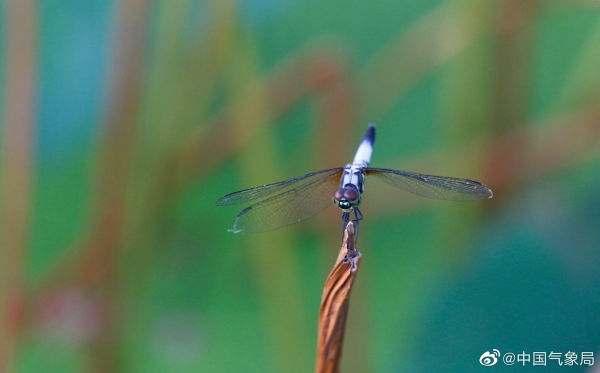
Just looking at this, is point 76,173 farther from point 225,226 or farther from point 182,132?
point 225,226

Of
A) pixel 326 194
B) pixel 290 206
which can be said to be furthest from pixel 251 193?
pixel 326 194

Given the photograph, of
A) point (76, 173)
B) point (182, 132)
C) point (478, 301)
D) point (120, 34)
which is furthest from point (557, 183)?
point (76, 173)

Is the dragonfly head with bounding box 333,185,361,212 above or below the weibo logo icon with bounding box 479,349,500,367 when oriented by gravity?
above

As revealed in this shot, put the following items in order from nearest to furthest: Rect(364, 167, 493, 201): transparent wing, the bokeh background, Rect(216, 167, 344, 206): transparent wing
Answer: Rect(364, 167, 493, 201): transparent wing → Rect(216, 167, 344, 206): transparent wing → the bokeh background

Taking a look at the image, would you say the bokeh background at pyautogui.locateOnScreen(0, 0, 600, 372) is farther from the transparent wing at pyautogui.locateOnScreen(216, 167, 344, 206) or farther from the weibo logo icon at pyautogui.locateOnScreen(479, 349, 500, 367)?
the transparent wing at pyautogui.locateOnScreen(216, 167, 344, 206)

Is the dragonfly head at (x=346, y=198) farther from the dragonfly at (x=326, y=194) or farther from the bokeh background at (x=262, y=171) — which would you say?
the bokeh background at (x=262, y=171)

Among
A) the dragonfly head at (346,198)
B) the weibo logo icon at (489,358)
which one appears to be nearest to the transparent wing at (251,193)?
the dragonfly head at (346,198)

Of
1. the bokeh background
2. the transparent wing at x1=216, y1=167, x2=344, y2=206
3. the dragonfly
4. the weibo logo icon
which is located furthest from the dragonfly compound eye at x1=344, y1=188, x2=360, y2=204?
the weibo logo icon
